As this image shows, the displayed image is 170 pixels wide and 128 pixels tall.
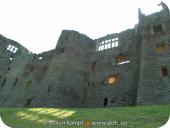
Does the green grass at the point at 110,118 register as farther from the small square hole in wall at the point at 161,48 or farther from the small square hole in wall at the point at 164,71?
the small square hole in wall at the point at 161,48

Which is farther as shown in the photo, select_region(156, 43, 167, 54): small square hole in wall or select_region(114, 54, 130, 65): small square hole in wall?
select_region(114, 54, 130, 65): small square hole in wall

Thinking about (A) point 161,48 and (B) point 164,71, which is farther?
(A) point 161,48

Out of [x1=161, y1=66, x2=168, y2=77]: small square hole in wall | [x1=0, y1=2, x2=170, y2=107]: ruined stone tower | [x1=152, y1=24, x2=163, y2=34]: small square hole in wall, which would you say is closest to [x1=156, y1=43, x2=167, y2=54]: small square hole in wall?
[x1=0, y1=2, x2=170, y2=107]: ruined stone tower

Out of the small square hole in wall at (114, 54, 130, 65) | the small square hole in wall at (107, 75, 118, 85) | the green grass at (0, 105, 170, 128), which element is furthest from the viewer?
the small square hole in wall at (114, 54, 130, 65)

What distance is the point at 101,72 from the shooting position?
2823cm

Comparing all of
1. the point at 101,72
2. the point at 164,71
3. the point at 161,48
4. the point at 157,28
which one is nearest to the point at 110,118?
the point at 164,71

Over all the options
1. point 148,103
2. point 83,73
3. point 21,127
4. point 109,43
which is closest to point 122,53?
point 109,43

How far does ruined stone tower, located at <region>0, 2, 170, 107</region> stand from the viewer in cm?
2145

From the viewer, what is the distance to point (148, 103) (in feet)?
63.0

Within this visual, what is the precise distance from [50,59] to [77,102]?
8.99 metres

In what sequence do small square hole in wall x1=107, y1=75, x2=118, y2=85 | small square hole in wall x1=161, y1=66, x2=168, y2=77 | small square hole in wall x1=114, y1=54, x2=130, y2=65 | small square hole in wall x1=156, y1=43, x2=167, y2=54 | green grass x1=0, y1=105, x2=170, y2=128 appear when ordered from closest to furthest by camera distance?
1. green grass x1=0, y1=105, x2=170, y2=128
2. small square hole in wall x1=161, y1=66, x2=168, y2=77
3. small square hole in wall x1=156, y1=43, x2=167, y2=54
4. small square hole in wall x1=107, y1=75, x2=118, y2=85
5. small square hole in wall x1=114, y1=54, x2=130, y2=65

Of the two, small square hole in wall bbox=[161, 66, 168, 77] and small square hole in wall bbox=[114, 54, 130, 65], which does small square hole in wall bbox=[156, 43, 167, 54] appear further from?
small square hole in wall bbox=[114, 54, 130, 65]

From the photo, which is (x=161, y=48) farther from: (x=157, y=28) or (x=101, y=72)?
(x=101, y=72)

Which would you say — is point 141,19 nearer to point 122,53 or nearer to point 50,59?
point 122,53
